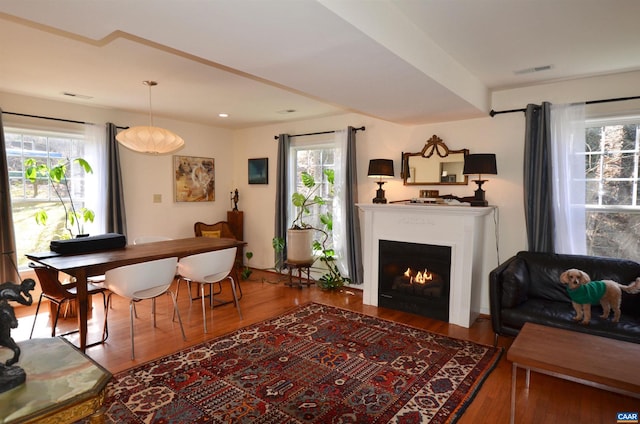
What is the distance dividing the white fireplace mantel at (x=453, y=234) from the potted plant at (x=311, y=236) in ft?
2.94

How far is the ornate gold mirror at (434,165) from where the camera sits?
4055 millimetres

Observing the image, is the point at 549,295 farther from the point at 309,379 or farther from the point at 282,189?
the point at 282,189

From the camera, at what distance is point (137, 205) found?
5207 mm

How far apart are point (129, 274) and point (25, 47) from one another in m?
1.90

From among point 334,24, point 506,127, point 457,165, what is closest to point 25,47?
point 334,24

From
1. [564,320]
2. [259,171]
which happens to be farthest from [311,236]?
[564,320]

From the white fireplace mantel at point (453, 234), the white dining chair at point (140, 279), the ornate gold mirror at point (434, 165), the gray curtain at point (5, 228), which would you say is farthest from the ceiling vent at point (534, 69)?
the gray curtain at point (5, 228)

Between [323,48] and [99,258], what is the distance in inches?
101

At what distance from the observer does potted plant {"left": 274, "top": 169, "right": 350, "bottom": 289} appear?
4906mm

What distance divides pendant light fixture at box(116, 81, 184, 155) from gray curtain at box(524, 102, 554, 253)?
3.55m

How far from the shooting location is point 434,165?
420 centimetres

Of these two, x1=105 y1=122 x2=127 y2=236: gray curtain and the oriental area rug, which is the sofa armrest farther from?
x1=105 y1=122 x2=127 y2=236: gray curtain

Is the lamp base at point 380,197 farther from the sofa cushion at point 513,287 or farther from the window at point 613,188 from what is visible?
the window at point 613,188

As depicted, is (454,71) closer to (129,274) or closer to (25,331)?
(129,274)
